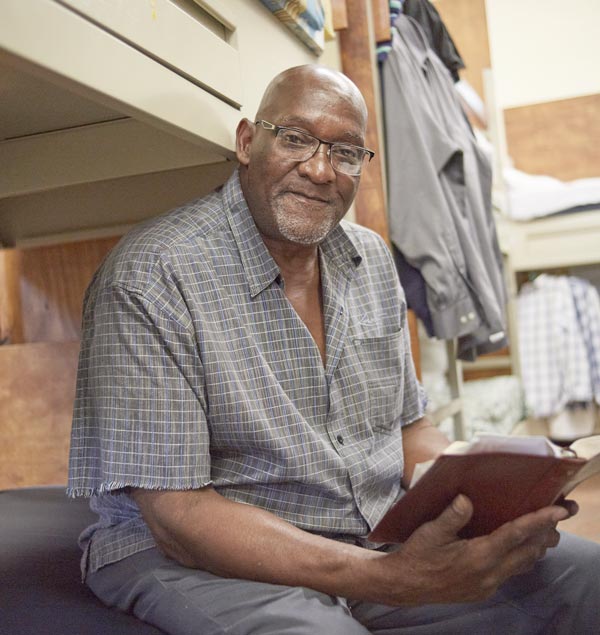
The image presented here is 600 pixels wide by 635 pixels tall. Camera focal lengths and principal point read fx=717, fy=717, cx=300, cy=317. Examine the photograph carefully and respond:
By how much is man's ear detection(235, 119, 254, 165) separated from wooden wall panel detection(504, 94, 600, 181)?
2866mm

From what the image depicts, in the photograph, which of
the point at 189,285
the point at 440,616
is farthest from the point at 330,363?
the point at 440,616

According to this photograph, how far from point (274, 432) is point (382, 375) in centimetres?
24

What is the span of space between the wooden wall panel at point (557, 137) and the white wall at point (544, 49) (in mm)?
512

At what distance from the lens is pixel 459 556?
2.30 feet

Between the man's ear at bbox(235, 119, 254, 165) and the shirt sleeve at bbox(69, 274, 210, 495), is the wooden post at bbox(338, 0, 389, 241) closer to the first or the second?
the man's ear at bbox(235, 119, 254, 165)

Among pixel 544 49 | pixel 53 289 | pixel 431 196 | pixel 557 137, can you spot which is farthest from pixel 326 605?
pixel 544 49

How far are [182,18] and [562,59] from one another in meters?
3.83

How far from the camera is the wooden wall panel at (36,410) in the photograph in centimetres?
133

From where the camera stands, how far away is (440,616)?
86cm

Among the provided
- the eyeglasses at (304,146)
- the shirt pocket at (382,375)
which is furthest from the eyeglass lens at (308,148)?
the shirt pocket at (382,375)

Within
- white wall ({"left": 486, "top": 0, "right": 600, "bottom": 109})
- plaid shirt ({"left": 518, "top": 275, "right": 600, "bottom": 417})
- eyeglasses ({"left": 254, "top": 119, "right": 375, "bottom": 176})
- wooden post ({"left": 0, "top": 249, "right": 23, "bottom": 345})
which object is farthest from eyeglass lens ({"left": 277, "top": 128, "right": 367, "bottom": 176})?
white wall ({"left": 486, "top": 0, "right": 600, "bottom": 109})

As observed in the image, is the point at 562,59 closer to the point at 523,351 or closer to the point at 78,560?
the point at 523,351

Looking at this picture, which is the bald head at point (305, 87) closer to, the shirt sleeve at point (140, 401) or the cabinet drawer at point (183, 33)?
the cabinet drawer at point (183, 33)

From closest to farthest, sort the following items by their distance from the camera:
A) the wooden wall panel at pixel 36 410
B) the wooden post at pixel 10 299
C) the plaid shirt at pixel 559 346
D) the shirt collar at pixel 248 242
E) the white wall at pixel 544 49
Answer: the shirt collar at pixel 248 242 → the wooden wall panel at pixel 36 410 → the wooden post at pixel 10 299 → the plaid shirt at pixel 559 346 → the white wall at pixel 544 49
